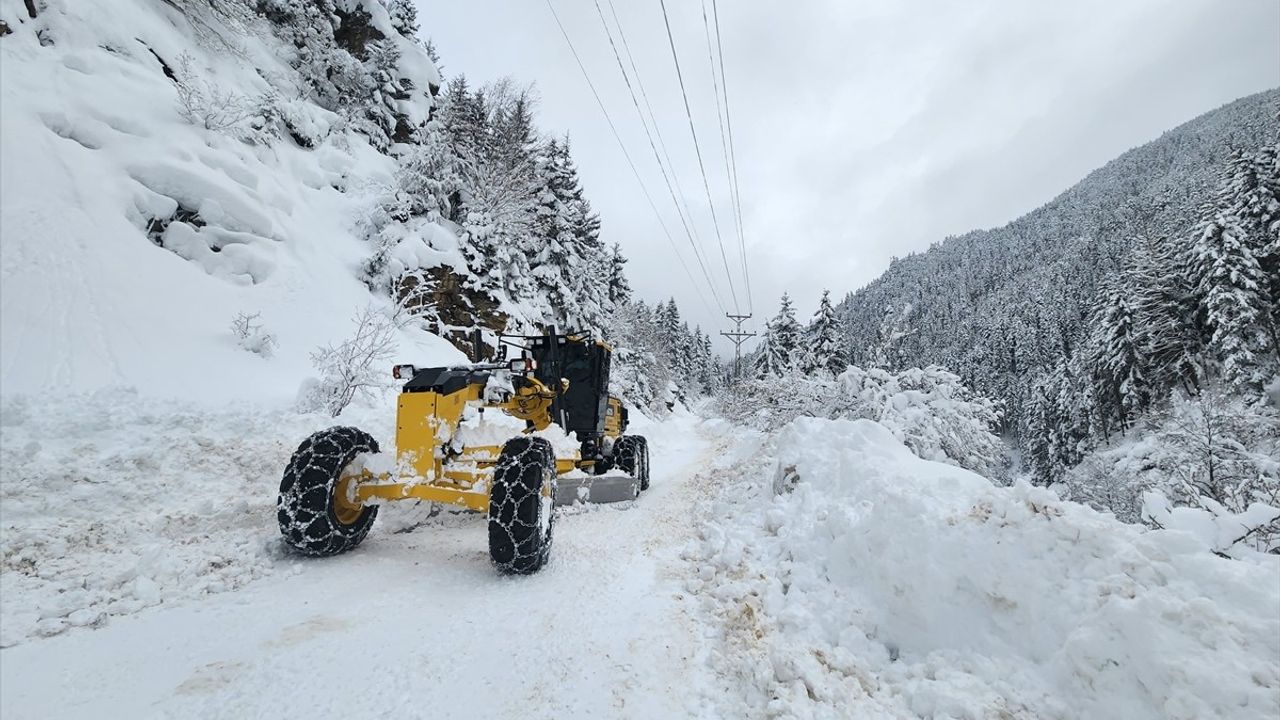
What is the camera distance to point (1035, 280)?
12081 cm

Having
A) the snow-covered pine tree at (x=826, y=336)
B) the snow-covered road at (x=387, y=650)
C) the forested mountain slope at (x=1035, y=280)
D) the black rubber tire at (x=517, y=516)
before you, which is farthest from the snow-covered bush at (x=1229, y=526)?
A: the snow-covered pine tree at (x=826, y=336)

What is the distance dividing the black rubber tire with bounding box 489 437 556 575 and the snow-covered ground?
8.7 inches

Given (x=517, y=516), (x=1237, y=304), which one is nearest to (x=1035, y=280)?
(x=1237, y=304)

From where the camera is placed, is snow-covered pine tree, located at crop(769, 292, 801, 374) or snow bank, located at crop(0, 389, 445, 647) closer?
snow bank, located at crop(0, 389, 445, 647)

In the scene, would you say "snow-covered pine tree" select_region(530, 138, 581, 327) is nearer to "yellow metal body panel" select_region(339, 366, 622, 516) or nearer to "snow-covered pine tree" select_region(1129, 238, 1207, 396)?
"yellow metal body panel" select_region(339, 366, 622, 516)

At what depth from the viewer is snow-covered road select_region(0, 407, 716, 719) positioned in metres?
2.34

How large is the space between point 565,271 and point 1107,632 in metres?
25.2

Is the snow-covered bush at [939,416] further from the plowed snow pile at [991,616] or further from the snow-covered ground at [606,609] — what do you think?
the plowed snow pile at [991,616]

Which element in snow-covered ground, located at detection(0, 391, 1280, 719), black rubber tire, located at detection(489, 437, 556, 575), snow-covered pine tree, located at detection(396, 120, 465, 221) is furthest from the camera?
snow-covered pine tree, located at detection(396, 120, 465, 221)

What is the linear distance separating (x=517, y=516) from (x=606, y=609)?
0.90m

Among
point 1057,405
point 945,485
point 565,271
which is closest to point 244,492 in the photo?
point 945,485

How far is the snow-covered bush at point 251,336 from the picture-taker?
22.6ft

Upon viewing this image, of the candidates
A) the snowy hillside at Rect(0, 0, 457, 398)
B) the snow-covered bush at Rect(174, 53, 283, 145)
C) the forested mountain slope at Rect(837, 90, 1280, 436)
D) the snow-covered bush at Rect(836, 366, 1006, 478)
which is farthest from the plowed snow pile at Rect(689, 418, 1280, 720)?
the snow-covered bush at Rect(174, 53, 283, 145)

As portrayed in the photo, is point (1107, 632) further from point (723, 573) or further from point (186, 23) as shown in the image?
point (186, 23)
